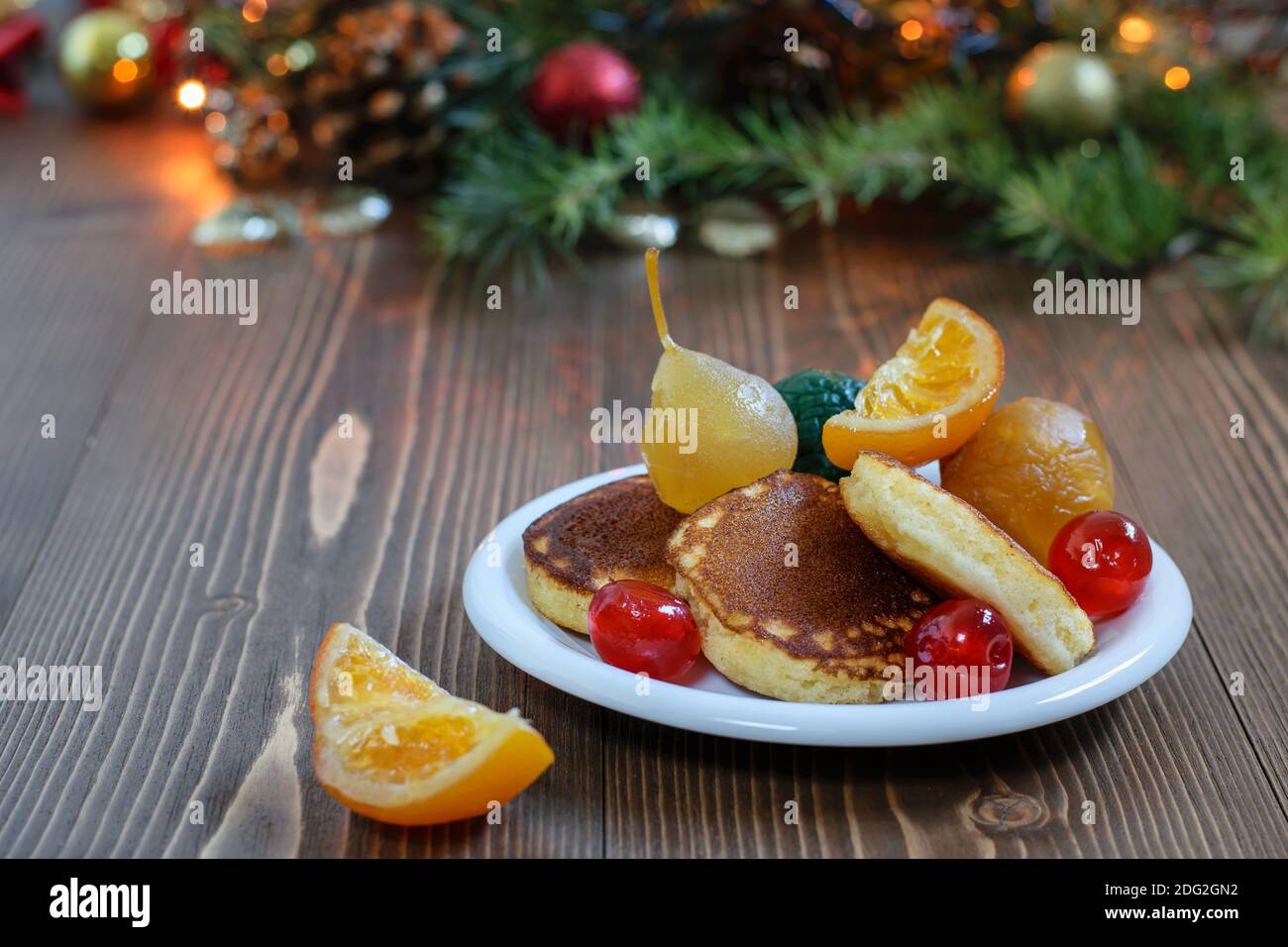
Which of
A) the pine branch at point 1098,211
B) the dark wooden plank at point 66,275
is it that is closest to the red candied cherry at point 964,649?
the dark wooden plank at point 66,275

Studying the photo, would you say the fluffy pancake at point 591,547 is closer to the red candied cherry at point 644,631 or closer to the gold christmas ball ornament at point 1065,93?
the red candied cherry at point 644,631

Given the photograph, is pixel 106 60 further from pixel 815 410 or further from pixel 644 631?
pixel 644 631

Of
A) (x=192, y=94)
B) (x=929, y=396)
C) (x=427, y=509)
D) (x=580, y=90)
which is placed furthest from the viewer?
(x=192, y=94)

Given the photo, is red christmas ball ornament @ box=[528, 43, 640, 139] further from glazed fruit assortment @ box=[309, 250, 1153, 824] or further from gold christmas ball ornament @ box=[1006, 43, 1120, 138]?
glazed fruit assortment @ box=[309, 250, 1153, 824]

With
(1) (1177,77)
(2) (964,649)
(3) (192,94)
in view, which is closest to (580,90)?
(3) (192,94)

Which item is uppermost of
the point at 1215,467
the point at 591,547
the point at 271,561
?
the point at 591,547
